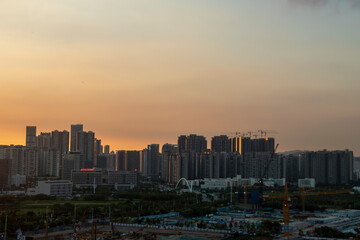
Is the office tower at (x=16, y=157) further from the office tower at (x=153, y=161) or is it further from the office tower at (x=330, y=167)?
the office tower at (x=330, y=167)

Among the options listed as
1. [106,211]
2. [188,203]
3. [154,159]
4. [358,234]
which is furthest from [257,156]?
[358,234]

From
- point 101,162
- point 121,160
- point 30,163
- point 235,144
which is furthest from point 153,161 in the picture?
point 30,163

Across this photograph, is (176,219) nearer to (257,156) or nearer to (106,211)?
(106,211)

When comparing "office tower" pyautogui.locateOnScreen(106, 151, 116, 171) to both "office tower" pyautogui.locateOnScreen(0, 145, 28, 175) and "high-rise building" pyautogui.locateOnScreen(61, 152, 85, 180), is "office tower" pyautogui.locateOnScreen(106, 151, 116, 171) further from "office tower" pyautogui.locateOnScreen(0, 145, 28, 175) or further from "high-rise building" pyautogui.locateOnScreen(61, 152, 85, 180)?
"office tower" pyautogui.locateOnScreen(0, 145, 28, 175)

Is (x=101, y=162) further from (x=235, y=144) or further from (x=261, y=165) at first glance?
(x=261, y=165)

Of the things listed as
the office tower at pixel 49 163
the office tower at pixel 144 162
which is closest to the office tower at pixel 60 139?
the office tower at pixel 144 162

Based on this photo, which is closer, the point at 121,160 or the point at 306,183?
the point at 306,183

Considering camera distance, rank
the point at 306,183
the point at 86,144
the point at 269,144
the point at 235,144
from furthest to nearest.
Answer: the point at 235,144 < the point at 86,144 < the point at 269,144 < the point at 306,183
